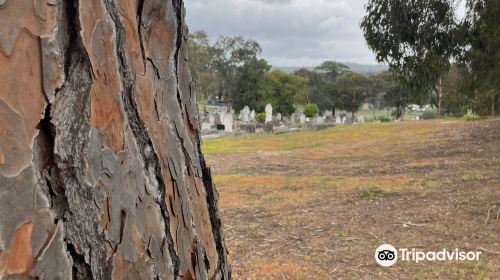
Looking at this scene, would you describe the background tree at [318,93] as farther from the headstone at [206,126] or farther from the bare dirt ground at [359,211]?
the bare dirt ground at [359,211]

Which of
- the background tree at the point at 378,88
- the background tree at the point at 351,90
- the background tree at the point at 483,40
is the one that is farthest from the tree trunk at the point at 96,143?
the background tree at the point at 378,88

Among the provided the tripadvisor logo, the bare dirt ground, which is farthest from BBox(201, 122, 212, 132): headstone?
the tripadvisor logo

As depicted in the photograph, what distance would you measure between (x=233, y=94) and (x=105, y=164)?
137 ft

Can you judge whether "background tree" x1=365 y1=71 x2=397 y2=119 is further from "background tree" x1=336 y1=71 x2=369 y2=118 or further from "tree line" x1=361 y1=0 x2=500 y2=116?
"tree line" x1=361 y1=0 x2=500 y2=116

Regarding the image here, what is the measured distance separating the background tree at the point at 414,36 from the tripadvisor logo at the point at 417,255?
181 inches

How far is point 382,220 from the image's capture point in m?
5.99

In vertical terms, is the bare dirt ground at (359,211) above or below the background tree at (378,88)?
below

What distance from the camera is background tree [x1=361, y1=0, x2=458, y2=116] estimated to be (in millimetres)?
8219

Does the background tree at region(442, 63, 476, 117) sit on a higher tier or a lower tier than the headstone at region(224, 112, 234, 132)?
higher

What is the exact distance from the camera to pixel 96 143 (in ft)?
3.50

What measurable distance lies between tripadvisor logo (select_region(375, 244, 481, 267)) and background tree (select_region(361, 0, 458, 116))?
459 centimetres

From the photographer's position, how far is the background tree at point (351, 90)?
4638 centimetres

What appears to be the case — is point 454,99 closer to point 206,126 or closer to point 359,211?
point 206,126

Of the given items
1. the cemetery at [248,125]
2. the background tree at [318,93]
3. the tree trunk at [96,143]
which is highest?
the background tree at [318,93]
